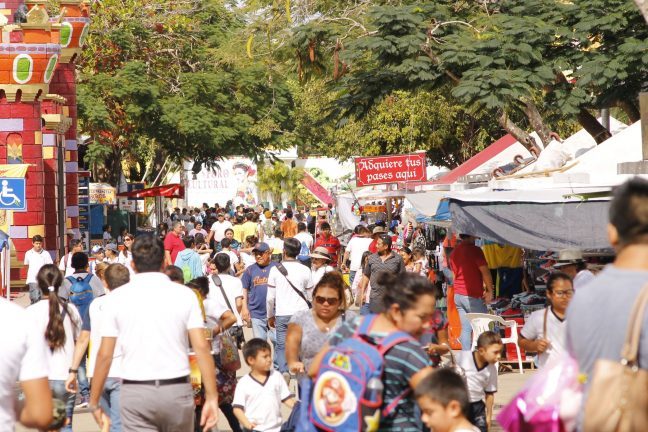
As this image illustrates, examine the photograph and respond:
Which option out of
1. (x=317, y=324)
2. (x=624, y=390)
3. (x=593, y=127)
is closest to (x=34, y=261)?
(x=593, y=127)

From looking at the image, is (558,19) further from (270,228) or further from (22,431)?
(270,228)

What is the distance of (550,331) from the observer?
27.8 feet

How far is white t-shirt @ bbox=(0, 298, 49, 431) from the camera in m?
5.32

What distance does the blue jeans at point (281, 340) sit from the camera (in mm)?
12284

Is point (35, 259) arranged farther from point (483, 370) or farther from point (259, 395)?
point (259, 395)

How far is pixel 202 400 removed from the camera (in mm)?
9039

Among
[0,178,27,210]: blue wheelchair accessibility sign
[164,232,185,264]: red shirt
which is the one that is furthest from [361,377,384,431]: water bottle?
[164,232,185,264]: red shirt

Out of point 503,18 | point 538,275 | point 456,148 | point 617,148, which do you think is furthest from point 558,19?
point 456,148

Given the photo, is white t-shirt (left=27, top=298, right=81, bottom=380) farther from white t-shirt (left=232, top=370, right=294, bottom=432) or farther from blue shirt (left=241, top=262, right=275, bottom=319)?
blue shirt (left=241, top=262, right=275, bottom=319)

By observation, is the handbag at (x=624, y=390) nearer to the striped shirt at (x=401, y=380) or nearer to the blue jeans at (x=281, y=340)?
the striped shirt at (x=401, y=380)

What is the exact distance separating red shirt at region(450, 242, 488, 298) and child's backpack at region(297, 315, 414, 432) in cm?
845

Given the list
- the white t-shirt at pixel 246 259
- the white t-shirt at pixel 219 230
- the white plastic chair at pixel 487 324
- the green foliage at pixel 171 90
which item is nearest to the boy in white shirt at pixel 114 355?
the white plastic chair at pixel 487 324

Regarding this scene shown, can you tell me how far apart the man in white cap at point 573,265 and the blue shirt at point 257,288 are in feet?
10.9

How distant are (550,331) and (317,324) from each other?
5.29ft
